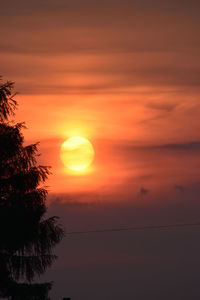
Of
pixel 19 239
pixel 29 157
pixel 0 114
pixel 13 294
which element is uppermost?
pixel 0 114

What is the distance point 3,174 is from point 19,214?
173 centimetres

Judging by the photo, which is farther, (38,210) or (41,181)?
(41,181)

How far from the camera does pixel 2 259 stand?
811 inches

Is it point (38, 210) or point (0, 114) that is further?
point (0, 114)

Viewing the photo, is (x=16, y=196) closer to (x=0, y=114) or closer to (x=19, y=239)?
(x=19, y=239)

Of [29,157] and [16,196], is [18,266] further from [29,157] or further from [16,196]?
[29,157]

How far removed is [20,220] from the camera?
66.5 feet

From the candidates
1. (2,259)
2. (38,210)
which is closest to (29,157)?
(38,210)

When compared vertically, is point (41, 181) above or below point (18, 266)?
above

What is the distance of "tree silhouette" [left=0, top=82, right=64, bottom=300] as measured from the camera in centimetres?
2050

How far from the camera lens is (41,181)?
72.1 ft

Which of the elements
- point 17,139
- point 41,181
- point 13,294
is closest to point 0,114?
point 17,139

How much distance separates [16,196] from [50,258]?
2.32 meters

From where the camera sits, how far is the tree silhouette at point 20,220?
20500 mm
